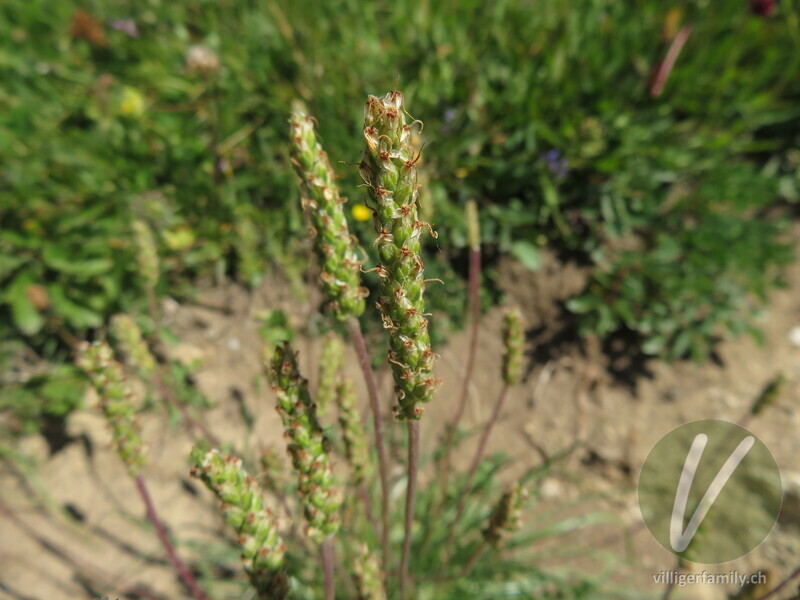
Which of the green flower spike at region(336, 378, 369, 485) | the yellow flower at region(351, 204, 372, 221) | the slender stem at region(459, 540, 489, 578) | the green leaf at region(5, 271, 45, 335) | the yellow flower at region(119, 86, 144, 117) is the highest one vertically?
the yellow flower at region(119, 86, 144, 117)

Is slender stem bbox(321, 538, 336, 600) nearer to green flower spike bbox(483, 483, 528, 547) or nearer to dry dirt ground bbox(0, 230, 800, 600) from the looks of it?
green flower spike bbox(483, 483, 528, 547)

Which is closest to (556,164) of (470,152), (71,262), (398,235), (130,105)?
(470,152)

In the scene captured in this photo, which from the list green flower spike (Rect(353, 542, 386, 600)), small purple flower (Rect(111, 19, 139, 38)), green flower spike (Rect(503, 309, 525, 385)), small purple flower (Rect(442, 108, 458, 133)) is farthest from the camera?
small purple flower (Rect(111, 19, 139, 38))

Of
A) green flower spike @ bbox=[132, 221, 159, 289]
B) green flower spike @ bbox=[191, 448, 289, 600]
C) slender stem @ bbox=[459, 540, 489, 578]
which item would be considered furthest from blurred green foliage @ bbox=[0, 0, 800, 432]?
green flower spike @ bbox=[191, 448, 289, 600]

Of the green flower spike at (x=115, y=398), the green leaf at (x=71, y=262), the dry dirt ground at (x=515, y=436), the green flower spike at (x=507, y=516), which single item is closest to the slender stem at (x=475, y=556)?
the green flower spike at (x=507, y=516)

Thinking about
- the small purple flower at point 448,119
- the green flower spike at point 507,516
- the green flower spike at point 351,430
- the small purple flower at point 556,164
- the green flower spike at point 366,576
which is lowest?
the green flower spike at point 366,576

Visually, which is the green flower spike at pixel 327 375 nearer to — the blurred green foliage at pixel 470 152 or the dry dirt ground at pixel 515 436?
the dry dirt ground at pixel 515 436
